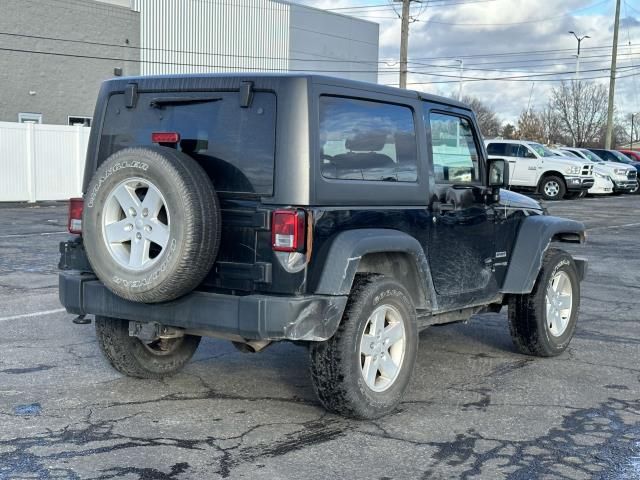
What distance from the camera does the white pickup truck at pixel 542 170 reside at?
28.4 metres

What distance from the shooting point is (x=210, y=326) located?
482cm

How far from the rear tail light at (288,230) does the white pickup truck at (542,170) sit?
80.2 ft

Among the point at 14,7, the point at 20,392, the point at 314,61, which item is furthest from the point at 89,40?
the point at 20,392

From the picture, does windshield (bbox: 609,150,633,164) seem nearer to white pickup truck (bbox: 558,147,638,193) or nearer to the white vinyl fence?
white pickup truck (bbox: 558,147,638,193)

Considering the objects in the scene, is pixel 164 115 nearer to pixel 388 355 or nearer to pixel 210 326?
pixel 210 326

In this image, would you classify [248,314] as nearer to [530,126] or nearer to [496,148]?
[496,148]

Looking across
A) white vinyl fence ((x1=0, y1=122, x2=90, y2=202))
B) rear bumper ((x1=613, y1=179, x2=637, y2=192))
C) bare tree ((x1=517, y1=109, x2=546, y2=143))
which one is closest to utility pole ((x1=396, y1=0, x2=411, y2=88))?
rear bumper ((x1=613, y1=179, x2=637, y2=192))

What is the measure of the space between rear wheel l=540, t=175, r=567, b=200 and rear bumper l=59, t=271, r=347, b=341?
25.1m

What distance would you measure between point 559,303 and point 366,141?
2.70 m

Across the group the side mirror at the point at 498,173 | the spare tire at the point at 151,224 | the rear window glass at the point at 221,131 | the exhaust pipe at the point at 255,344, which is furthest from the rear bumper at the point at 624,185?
the spare tire at the point at 151,224

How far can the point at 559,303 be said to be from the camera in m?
7.03

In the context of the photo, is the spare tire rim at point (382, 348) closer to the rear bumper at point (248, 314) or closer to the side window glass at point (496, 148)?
the rear bumper at point (248, 314)

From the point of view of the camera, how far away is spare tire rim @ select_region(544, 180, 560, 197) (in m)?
28.6

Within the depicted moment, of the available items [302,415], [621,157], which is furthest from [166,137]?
[621,157]
